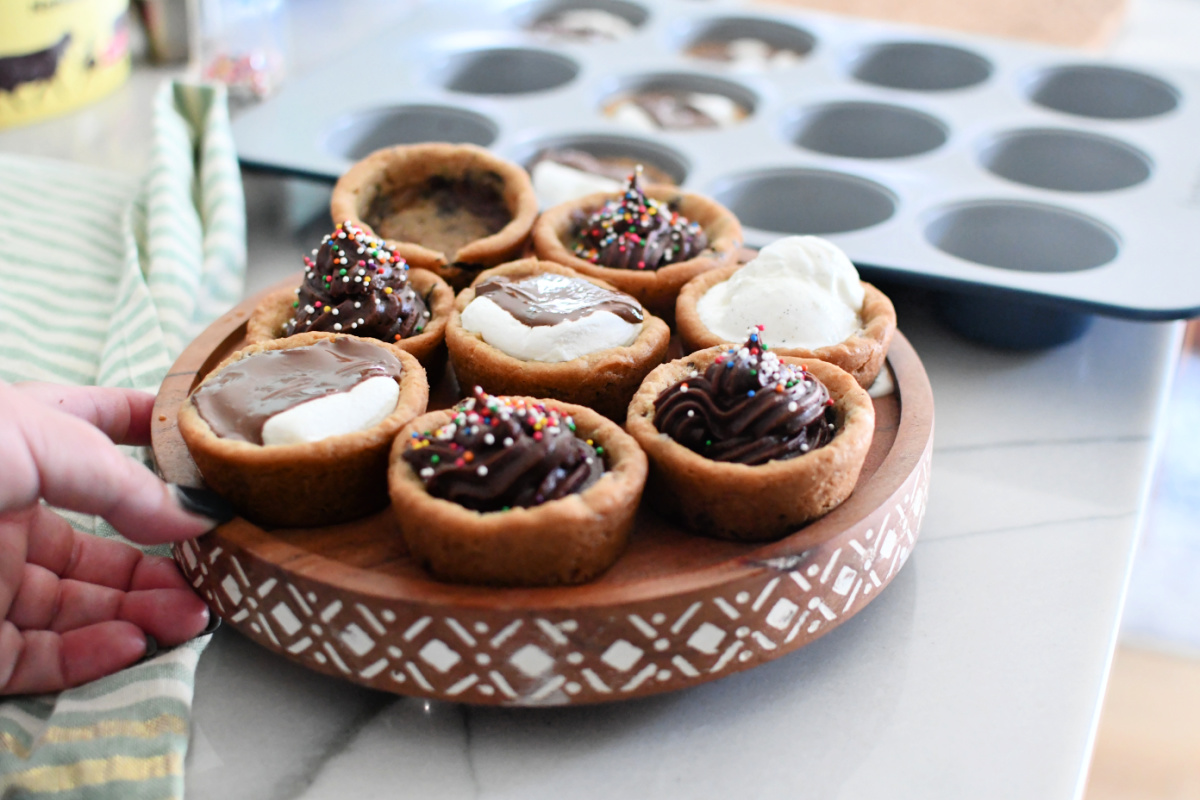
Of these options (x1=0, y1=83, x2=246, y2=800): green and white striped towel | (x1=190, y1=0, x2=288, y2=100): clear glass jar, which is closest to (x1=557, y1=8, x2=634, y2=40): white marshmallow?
(x1=190, y1=0, x2=288, y2=100): clear glass jar

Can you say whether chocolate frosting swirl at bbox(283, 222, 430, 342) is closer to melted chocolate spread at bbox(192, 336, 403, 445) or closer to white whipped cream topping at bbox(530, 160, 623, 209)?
melted chocolate spread at bbox(192, 336, 403, 445)

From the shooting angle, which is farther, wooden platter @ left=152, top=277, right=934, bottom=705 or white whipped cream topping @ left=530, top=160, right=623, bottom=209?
white whipped cream topping @ left=530, top=160, right=623, bottom=209

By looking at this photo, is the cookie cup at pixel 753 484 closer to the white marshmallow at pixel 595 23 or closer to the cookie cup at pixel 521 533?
the cookie cup at pixel 521 533

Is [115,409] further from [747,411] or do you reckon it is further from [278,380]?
[747,411]

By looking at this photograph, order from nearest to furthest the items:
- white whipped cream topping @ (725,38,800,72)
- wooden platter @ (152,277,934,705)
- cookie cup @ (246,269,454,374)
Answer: wooden platter @ (152,277,934,705)
cookie cup @ (246,269,454,374)
white whipped cream topping @ (725,38,800,72)

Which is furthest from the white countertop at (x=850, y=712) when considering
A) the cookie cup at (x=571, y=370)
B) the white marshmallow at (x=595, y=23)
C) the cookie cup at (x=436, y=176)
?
the white marshmallow at (x=595, y=23)

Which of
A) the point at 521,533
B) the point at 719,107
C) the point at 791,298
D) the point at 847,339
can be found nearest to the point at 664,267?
the point at 791,298

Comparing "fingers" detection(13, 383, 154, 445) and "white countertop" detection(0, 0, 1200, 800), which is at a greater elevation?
"fingers" detection(13, 383, 154, 445)
